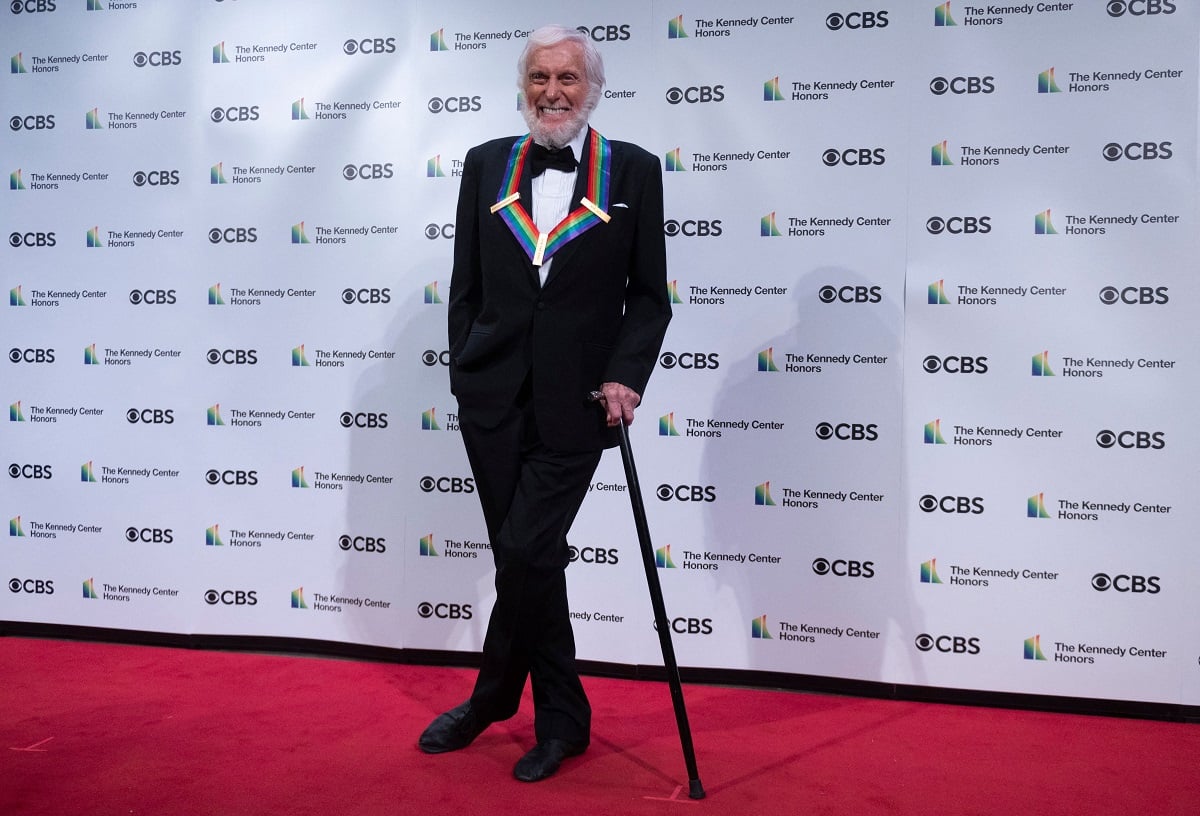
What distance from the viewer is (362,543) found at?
4.13m

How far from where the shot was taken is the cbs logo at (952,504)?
12.0 ft

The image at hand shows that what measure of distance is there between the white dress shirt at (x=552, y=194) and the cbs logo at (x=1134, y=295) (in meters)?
1.93

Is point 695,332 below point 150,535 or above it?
above

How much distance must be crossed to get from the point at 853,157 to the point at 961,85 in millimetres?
441

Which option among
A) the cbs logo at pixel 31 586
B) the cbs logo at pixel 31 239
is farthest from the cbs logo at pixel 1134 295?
the cbs logo at pixel 31 586

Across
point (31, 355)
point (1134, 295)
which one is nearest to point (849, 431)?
point (1134, 295)

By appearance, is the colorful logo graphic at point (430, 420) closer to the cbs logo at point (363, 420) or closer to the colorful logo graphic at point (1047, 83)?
the cbs logo at point (363, 420)

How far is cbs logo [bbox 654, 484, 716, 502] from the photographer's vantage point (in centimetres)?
386

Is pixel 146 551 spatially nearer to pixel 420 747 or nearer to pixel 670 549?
pixel 420 747

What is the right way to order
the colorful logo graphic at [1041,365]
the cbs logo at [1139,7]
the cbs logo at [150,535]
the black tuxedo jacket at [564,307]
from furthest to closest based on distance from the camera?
the cbs logo at [150,535] → the colorful logo graphic at [1041,365] → the cbs logo at [1139,7] → the black tuxedo jacket at [564,307]

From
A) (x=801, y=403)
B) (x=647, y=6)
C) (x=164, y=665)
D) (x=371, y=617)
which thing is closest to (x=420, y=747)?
(x=371, y=617)

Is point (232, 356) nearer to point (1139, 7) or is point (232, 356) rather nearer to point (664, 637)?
point (664, 637)

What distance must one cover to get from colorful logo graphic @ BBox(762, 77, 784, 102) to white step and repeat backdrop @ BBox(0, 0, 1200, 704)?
0.08ft

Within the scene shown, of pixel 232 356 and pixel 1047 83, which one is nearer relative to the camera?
pixel 1047 83
